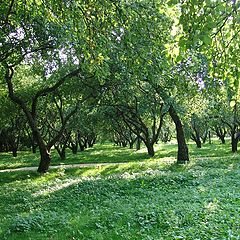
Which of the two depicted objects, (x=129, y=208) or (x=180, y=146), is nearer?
(x=129, y=208)

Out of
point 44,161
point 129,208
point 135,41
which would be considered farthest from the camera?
point 44,161

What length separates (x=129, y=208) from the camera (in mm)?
8766

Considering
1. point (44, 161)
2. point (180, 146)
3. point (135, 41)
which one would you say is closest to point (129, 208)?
point (135, 41)

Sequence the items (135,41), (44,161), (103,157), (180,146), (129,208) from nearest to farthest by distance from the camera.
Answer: (135,41) < (129,208) < (44,161) < (180,146) < (103,157)

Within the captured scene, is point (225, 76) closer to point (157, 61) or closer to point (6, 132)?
point (157, 61)

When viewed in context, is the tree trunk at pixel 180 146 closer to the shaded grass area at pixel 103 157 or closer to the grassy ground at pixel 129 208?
the shaded grass area at pixel 103 157

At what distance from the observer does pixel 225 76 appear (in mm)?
5426

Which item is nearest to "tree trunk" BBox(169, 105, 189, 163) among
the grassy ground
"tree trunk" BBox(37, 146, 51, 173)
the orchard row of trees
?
the orchard row of trees

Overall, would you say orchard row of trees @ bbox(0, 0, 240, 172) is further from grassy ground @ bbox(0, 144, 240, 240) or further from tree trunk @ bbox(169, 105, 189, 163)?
grassy ground @ bbox(0, 144, 240, 240)

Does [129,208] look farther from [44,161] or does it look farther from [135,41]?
[44,161]

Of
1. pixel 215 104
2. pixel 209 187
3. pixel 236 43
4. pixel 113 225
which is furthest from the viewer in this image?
pixel 215 104

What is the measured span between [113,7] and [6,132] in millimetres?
36705

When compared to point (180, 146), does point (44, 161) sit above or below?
below

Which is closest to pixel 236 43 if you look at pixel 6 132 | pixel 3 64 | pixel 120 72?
pixel 120 72
